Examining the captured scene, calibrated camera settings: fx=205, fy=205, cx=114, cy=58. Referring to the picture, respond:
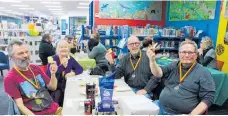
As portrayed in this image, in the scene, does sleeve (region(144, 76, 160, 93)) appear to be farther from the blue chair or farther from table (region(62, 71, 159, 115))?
the blue chair

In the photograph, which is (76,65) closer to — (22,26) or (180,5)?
(180,5)

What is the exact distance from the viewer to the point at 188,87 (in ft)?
6.72

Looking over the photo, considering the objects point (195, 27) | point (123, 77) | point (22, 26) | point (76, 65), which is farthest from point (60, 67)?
point (22, 26)

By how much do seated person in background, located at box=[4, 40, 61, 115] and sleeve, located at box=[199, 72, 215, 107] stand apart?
4.69ft

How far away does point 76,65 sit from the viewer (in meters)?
2.96

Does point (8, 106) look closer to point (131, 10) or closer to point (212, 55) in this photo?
point (212, 55)

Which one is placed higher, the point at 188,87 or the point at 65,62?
the point at 65,62

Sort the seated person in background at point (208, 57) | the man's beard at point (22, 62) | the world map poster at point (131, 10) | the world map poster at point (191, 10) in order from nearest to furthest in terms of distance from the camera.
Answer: the man's beard at point (22, 62)
the seated person in background at point (208, 57)
the world map poster at point (191, 10)
the world map poster at point (131, 10)

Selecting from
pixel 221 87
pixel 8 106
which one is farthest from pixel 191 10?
pixel 8 106

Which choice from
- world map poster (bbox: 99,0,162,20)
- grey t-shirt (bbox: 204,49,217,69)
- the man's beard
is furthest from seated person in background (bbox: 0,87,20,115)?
world map poster (bbox: 99,0,162,20)

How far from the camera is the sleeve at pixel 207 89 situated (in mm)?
1938

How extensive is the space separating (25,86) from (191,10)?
5710 millimetres

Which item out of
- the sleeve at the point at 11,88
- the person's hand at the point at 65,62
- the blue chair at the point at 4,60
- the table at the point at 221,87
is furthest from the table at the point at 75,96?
the blue chair at the point at 4,60

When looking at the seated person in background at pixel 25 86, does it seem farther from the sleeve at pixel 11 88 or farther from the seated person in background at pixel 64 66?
the seated person in background at pixel 64 66
